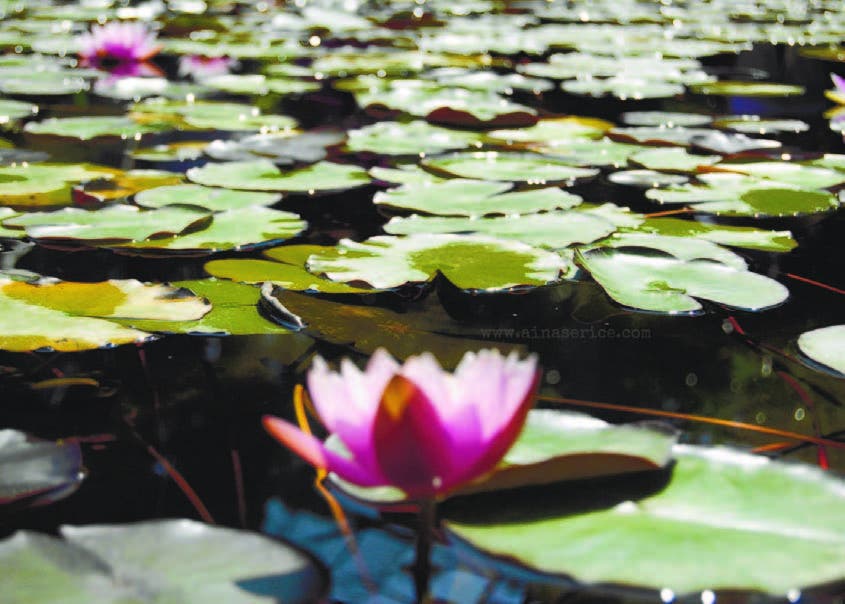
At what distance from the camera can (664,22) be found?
4176 millimetres

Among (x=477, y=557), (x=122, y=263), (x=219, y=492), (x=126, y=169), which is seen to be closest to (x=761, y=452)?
(x=477, y=557)

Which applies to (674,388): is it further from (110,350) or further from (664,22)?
(664,22)

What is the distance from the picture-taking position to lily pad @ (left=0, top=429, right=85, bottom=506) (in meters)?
0.70

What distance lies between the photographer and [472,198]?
1502mm

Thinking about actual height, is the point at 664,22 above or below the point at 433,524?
above

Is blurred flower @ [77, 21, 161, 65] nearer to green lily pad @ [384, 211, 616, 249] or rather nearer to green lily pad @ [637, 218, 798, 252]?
green lily pad @ [384, 211, 616, 249]

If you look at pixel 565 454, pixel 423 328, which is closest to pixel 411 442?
pixel 565 454

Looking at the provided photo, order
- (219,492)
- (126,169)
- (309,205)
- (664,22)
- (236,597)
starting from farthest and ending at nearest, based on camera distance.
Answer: (664,22) → (126,169) → (309,205) → (219,492) → (236,597)

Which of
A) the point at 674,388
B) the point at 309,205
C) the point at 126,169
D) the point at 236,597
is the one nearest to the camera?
the point at 236,597

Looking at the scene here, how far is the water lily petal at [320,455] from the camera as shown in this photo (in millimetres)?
577

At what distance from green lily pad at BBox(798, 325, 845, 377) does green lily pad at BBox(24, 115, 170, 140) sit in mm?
1451

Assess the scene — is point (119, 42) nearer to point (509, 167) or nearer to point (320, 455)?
point (509, 167)

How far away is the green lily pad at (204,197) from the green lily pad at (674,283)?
1.86 ft

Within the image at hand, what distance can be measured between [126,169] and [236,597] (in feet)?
4.30
